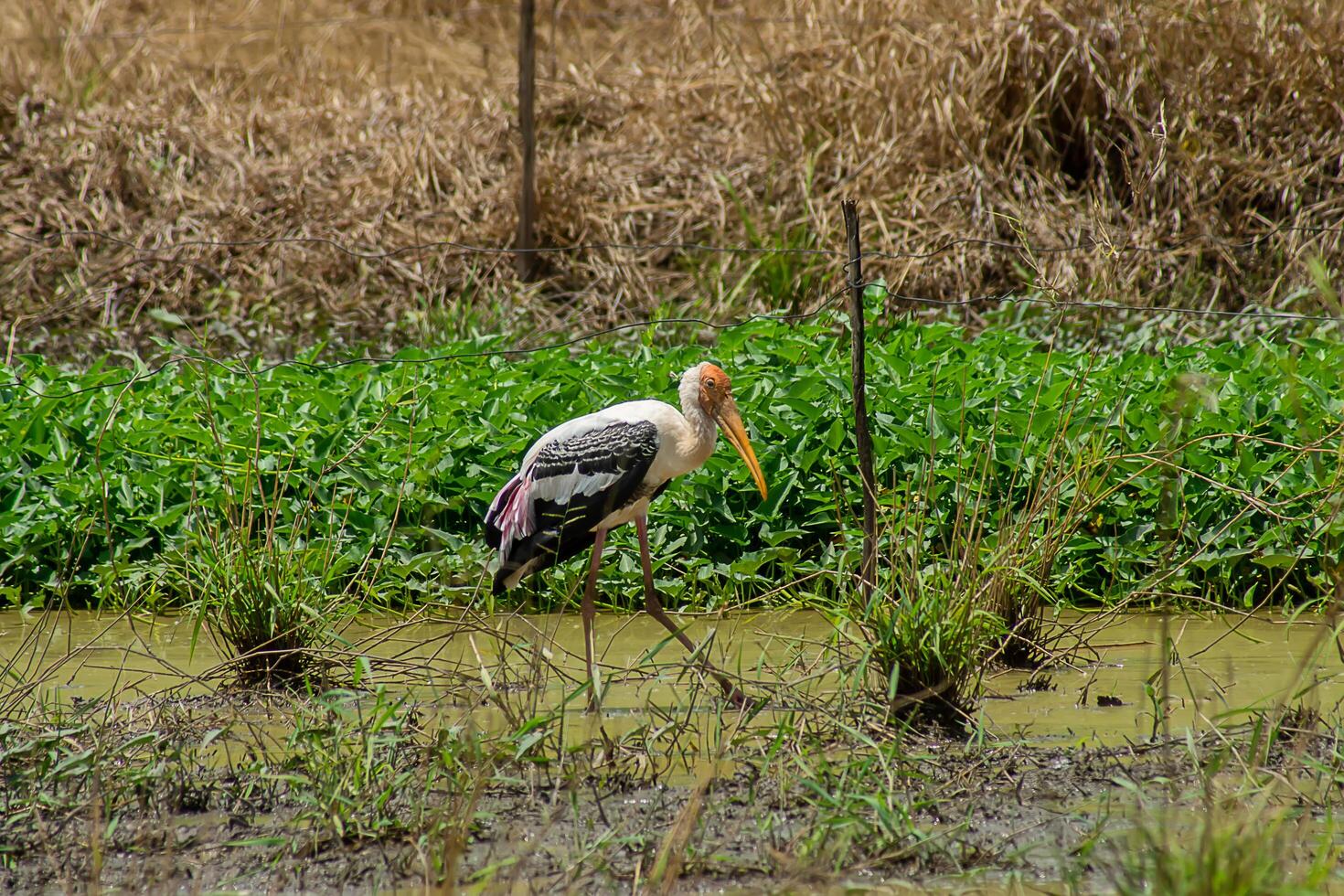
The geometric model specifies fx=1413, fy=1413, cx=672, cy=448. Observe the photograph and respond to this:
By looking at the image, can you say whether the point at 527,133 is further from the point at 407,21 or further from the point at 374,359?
the point at 407,21

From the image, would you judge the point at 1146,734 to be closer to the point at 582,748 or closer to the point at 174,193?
the point at 582,748

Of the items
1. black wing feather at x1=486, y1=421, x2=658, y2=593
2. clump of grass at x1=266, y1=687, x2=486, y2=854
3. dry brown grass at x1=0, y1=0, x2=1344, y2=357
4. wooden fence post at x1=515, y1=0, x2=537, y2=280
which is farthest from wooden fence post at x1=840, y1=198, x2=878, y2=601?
wooden fence post at x1=515, y1=0, x2=537, y2=280

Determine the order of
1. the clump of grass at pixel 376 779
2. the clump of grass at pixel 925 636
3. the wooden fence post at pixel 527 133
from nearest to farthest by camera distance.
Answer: the clump of grass at pixel 376 779 → the clump of grass at pixel 925 636 → the wooden fence post at pixel 527 133

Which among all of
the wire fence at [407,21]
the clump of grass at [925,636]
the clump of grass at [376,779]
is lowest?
the clump of grass at [376,779]

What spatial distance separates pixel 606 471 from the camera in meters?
4.22

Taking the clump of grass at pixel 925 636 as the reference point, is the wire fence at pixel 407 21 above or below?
above

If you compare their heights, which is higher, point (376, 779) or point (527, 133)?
point (527, 133)

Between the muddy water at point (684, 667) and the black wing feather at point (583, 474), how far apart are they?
0.88 ft

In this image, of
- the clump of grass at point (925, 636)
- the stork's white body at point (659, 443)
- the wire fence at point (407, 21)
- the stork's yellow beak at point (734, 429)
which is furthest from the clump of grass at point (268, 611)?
the wire fence at point (407, 21)

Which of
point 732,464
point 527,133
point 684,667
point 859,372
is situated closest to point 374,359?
point 732,464

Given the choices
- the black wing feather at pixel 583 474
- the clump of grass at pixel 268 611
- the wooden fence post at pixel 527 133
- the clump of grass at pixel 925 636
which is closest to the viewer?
the clump of grass at pixel 925 636

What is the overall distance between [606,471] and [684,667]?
1.06 meters

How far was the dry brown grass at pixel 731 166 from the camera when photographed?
824 cm

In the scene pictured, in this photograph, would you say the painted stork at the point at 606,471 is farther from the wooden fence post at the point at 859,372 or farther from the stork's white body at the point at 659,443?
the wooden fence post at the point at 859,372
